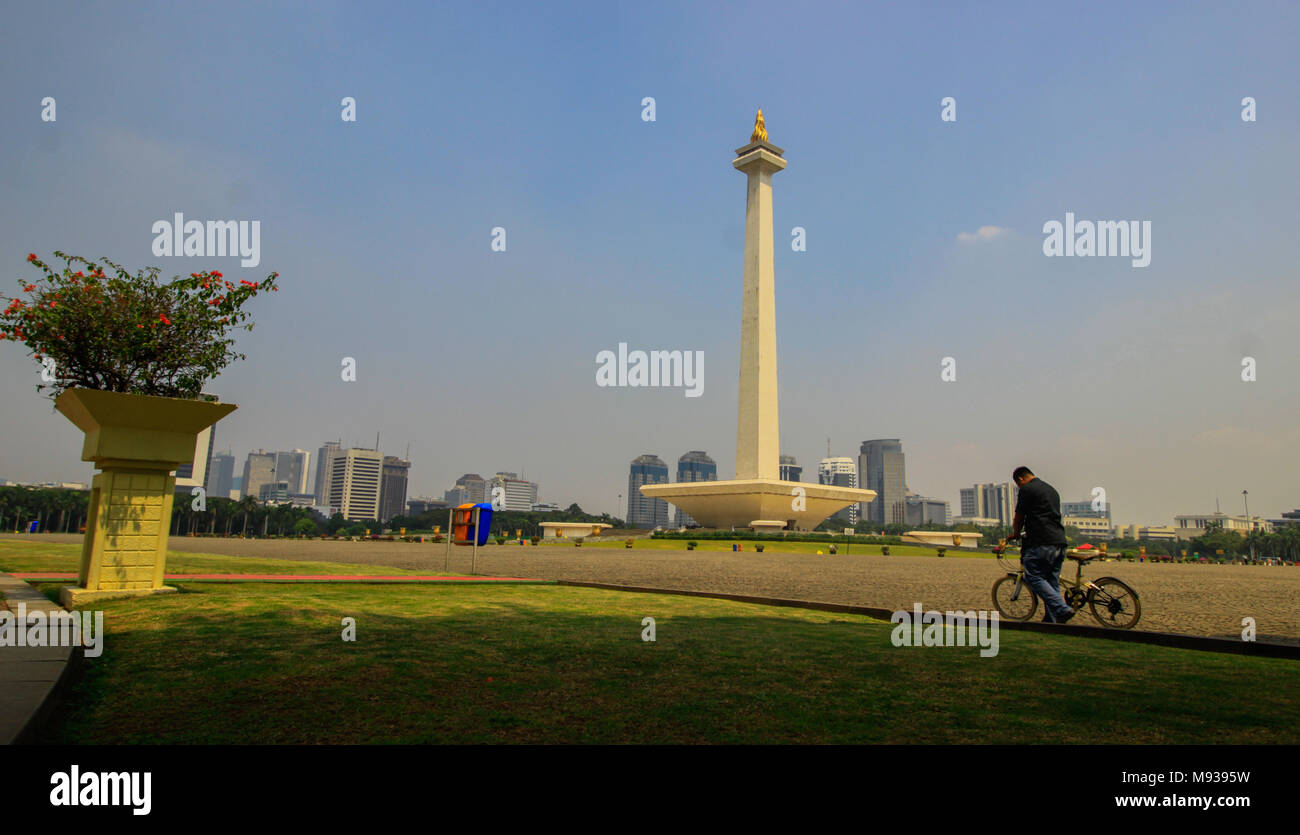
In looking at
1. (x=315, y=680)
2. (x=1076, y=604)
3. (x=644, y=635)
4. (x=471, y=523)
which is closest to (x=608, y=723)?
(x=315, y=680)

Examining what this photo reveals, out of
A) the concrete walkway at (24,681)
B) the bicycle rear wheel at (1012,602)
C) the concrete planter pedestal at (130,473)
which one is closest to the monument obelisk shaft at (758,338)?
the bicycle rear wheel at (1012,602)

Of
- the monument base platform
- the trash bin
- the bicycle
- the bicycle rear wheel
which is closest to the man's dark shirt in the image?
the bicycle

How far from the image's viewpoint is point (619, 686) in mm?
4691

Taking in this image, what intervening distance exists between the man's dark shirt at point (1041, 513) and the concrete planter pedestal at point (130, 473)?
1003 centimetres

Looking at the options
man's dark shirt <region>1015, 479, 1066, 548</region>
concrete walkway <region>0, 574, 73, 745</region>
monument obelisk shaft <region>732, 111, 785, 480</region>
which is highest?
monument obelisk shaft <region>732, 111, 785, 480</region>

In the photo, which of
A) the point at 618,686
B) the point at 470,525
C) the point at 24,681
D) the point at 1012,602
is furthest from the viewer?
the point at 470,525

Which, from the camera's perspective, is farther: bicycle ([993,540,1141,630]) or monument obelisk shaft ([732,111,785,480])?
monument obelisk shaft ([732,111,785,480])

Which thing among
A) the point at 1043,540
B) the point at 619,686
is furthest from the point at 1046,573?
the point at 619,686

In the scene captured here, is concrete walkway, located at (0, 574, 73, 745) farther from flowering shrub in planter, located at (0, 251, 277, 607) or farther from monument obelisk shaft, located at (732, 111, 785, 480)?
monument obelisk shaft, located at (732, 111, 785, 480)

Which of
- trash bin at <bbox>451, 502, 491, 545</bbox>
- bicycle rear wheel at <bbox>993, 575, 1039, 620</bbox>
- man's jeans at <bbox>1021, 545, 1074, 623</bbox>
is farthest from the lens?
trash bin at <bbox>451, 502, 491, 545</bbox>

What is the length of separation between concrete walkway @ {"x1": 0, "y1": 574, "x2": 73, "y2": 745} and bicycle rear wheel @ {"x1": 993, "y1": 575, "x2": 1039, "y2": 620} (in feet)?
30.1

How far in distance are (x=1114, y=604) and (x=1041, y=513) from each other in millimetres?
1309

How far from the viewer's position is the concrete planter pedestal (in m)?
8.76

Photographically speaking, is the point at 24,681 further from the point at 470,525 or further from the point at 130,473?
the point at 470,525
